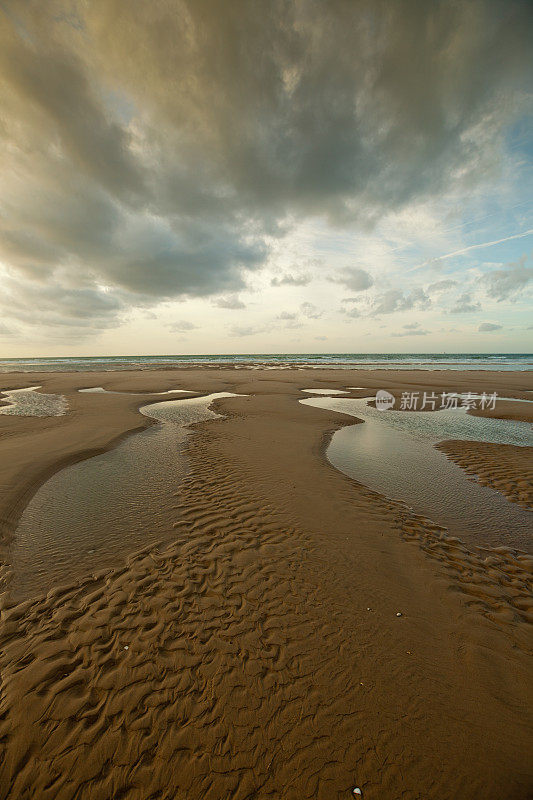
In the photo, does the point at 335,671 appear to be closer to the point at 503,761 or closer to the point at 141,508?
the point at 503,761

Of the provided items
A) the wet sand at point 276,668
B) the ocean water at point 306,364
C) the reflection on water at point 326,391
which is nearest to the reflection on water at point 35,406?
the wet sand at point 276,668

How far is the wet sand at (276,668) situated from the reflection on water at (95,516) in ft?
1.39

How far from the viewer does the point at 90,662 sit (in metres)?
3.91

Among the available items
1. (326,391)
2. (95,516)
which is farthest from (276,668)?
(326,391)

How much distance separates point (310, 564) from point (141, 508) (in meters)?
4.84

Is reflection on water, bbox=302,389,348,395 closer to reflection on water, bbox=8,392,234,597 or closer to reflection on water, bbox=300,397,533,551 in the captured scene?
reflection on water, bbox=300,397,533,551

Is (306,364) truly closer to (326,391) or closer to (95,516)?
(326,391)

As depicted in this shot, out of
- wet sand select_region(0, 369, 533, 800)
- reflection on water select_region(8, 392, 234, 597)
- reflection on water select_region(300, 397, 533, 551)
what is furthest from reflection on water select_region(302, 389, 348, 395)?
wet sand select_region(0, 369, 533, 800)

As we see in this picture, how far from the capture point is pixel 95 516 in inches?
299

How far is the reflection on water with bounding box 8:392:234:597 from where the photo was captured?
5809mm

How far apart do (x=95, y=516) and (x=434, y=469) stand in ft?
36.9

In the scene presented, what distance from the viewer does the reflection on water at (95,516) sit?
5.81m

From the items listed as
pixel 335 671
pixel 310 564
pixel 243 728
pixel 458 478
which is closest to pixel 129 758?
pixel 243 728

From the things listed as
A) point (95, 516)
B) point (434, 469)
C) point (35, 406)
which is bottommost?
point (434, 469)
